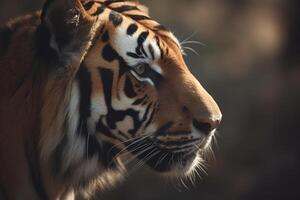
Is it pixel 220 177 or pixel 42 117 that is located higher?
pixel 42 117

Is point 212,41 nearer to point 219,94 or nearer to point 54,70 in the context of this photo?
point 219,94

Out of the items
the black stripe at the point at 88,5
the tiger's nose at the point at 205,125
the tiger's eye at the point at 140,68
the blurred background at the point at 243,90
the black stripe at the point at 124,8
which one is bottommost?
the blurred background at the point at 243,90

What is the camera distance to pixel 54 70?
322 cm

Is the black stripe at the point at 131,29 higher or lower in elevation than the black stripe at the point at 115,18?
lower

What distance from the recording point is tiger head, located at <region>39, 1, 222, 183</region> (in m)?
3.28

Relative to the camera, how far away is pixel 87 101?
331 cm

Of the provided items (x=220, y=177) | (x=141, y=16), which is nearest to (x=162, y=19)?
(x=220, y=177)

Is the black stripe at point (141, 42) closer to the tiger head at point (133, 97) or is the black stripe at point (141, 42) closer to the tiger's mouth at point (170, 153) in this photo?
the tiger head at point (133, 97)

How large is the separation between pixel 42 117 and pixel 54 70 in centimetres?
20

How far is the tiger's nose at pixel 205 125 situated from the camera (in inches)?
128

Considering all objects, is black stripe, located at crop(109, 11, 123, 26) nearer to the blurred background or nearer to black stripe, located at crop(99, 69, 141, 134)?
black stripe, located at crop(99, 69, 141, 134)

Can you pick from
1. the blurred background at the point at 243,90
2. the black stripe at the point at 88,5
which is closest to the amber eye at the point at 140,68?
the black stripe at the point at 88,5

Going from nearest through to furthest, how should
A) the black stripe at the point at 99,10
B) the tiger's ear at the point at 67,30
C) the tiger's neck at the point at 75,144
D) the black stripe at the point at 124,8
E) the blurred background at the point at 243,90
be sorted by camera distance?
the tiger's ear at the point at 67,30, the tiger's neck at the point at 75,144, the black stripe at the point at 99,10, the black stripe at the point at 124,8, the blurred background at the point at 243,90

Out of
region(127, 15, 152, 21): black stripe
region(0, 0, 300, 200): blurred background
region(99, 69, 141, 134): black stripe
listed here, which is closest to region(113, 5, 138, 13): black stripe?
region(127, 15, 152, 21): black stripe
